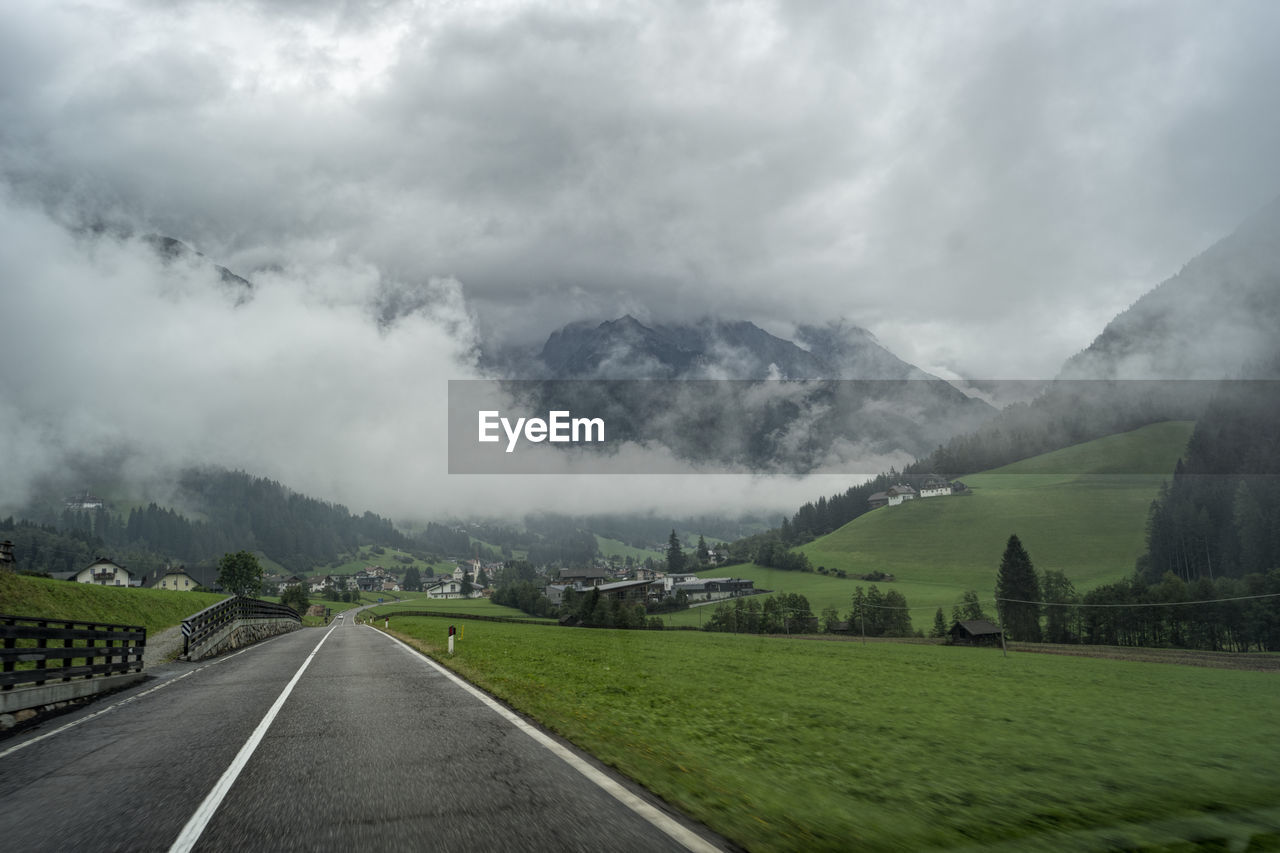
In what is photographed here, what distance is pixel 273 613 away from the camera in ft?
173

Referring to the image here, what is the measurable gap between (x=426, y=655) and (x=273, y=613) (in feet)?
117

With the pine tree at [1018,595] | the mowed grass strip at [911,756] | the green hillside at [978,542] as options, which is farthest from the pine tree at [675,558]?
the mowed grass strip at [911,756]

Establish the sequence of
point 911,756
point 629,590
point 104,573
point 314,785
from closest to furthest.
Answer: point 314,785 → point 911,756 → point 629,590 → point 104,573

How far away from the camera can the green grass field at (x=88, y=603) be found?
111 ft

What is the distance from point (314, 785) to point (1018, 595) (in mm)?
109283

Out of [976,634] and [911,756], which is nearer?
[911,756]

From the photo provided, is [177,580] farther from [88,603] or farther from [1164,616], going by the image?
[1164,616]

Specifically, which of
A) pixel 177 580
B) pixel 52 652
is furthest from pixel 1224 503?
pixel 177 580

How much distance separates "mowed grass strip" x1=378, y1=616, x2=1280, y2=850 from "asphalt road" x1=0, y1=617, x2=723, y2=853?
3.07 ft

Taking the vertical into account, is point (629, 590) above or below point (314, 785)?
below

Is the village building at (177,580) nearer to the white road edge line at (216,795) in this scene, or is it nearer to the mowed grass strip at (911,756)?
the mowed grass strip at (911,756)

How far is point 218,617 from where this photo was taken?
31.3 metres

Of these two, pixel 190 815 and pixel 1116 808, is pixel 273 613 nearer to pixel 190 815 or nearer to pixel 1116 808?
pixel 190 815

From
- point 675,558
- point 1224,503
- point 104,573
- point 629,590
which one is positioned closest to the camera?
point 629,590
